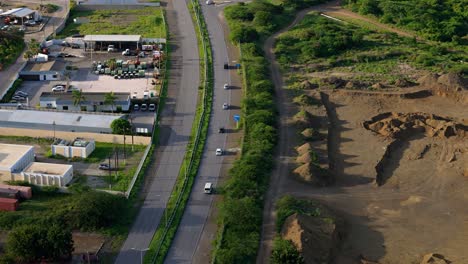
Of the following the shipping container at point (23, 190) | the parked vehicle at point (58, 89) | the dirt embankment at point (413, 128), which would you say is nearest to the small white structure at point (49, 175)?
the shipping container at point (23, 190)

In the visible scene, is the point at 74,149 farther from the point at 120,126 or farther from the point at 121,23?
the point at 121,23

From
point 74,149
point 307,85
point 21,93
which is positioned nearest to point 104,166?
point 74,149

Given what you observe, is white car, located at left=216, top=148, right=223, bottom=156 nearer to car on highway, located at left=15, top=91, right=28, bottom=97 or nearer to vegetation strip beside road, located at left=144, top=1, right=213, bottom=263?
vegetation strip beside road, located at left=144, top=1, right=213, bottom=263

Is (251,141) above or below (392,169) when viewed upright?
above

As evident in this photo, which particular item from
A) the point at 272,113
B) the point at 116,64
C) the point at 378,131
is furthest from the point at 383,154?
the point at 116,64

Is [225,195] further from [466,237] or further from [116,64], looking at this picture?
[116,64]

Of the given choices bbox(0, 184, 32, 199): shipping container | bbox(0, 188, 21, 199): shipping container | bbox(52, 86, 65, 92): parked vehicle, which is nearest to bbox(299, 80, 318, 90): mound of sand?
bbox(52, 86, 65, 92): parked vehicle

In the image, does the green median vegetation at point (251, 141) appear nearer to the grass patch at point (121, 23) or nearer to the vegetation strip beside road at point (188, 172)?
the vegetation strip beside road at point (188, 172)
